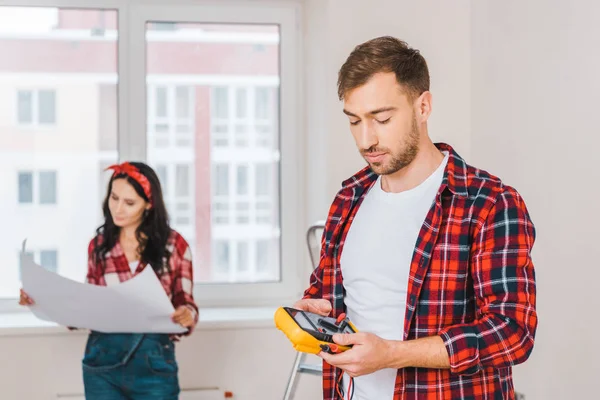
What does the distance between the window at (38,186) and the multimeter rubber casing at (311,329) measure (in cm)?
219

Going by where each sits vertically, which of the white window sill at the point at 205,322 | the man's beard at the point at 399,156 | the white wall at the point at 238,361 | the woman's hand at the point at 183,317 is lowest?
the white wall at the point at 238,361

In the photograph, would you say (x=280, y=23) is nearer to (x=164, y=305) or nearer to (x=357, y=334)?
(x=164, y=305)

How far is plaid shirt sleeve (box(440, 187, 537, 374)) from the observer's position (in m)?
1.17

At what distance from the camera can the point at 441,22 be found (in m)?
3.02

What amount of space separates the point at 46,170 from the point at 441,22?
1724mm

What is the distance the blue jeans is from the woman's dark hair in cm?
23

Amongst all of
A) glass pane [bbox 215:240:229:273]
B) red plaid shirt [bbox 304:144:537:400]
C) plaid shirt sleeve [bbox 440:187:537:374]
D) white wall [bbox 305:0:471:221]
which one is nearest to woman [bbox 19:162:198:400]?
white wall [bbox 305:0:471:221]

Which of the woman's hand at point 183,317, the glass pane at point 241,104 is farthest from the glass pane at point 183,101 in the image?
the woman's hand at point 183,317

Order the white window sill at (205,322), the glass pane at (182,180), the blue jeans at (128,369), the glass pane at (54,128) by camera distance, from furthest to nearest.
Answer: the glass pane at (182,180) → the glass pane at (54,128) → the white window sill at (205,322) → the blue jeans at (128,369)

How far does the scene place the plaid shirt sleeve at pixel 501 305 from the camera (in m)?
1.17

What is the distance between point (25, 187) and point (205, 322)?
963mm

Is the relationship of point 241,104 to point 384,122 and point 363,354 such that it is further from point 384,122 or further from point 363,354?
point 363,354

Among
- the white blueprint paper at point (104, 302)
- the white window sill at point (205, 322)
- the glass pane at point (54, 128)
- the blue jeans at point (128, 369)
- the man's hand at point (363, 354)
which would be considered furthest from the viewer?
the glass pane at point (54, 128)

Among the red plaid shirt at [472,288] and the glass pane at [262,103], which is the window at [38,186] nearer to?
the glass pane at [262,103]
